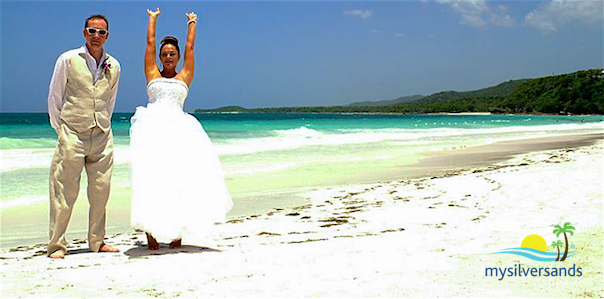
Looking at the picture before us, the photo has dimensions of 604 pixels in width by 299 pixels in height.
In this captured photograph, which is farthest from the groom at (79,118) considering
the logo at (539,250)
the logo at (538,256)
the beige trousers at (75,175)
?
the logo at (539,250)

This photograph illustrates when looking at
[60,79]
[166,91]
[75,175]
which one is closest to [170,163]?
[166,91]

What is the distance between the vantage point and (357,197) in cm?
850

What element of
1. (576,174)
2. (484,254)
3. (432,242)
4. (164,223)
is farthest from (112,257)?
(576,174)

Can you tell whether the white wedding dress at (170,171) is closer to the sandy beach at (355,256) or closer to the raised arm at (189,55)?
the raised arm at (189,55)

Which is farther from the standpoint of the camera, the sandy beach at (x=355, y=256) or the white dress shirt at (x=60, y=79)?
the white dress shirt at (x=60, y=79)

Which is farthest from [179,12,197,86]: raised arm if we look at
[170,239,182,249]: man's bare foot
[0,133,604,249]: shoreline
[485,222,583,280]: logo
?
[485,222,583,280]: logo

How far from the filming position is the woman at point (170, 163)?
4.72 metres

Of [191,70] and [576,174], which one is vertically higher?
[191,70]

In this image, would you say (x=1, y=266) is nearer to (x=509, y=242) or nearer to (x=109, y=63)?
(x=109, y=63)

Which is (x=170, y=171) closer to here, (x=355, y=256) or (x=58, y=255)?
(x=58, y=255)

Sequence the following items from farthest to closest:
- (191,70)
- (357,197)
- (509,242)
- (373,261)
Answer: (357,197) → (191,70) → (509,242) → (373,261)

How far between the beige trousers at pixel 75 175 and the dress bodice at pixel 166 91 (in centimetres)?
56

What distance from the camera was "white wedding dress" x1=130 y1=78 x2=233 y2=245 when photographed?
4715 mm

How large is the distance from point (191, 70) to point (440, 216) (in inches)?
131
